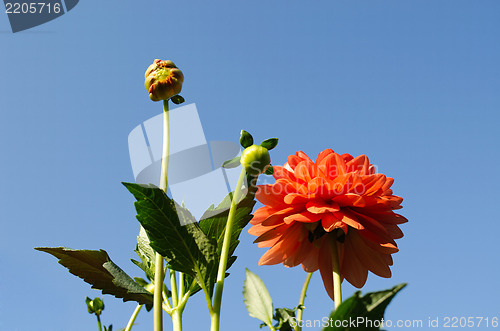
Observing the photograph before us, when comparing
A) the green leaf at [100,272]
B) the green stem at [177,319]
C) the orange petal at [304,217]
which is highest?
the orange petal at [304,217]

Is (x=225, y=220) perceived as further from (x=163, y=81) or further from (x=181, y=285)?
(x=163, y=81)

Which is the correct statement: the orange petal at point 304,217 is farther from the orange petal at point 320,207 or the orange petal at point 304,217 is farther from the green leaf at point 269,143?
the green leaf at point 269,143

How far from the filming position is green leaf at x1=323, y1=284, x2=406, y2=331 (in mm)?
545

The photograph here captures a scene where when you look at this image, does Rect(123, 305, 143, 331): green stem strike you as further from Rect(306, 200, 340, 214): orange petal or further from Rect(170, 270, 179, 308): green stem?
Rect(306, 200, 340, 214): orange petal

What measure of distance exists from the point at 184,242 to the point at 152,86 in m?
0.32

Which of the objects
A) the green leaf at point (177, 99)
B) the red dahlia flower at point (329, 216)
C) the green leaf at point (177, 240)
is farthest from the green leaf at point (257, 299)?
the green leaf at point (177, 99)

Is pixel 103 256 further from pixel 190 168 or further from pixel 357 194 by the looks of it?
pixel 357 194

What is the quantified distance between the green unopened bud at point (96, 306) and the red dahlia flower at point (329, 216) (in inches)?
14.2

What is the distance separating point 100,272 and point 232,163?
350 mm

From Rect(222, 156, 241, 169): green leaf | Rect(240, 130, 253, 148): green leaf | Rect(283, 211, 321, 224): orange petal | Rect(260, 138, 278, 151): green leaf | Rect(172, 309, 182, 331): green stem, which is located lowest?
Rect(172, 309, 182, 331): green stem

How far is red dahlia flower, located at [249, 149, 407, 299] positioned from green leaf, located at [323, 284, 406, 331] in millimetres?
386

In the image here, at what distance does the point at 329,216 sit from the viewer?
0.96 m

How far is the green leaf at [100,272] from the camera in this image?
93 centimetres

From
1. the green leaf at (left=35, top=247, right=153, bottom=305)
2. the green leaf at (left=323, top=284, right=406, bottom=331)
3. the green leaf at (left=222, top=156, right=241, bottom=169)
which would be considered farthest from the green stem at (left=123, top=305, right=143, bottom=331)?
the green leaf at (left=323, top=284, right=406, bottom=331)
